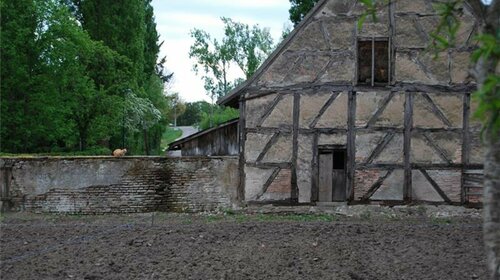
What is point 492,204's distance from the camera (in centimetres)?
384

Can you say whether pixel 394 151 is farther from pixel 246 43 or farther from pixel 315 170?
pixel 246 43

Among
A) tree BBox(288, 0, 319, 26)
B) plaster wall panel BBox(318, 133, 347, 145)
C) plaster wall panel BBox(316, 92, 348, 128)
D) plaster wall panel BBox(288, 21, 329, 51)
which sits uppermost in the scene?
tree BBox(288, 0, 319, 26)

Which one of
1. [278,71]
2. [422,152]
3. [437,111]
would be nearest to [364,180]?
[422,152]

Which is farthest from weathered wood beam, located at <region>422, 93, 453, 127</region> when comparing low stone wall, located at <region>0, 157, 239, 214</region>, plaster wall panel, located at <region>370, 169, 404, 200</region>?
low stone wall, located at <region>0, 157, 239, 214</region>

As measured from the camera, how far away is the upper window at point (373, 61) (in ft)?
44.8

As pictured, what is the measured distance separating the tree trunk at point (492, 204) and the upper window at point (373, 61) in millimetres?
9969

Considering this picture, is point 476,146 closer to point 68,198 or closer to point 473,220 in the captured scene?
point 473,220

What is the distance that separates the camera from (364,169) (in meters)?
13.6

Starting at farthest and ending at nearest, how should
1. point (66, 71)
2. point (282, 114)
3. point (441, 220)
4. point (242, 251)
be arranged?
1. point (66, 71)
2. point (282, 114)
3. point (441, 220)
4. point (242, 251)

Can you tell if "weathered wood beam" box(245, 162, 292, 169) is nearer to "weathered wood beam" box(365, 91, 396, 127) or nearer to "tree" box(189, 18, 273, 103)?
"weathered wood beam" box(365, 91, 396, 127)

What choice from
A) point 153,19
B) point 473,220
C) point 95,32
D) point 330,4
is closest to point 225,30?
point 153,19

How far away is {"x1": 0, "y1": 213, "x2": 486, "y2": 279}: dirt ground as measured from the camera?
6.99 metres

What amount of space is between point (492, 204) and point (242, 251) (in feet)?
16.2

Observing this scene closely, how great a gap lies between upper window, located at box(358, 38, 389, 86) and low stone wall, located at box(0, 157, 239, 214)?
4.09 m
